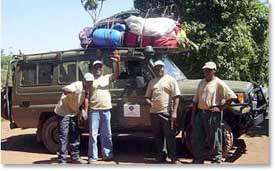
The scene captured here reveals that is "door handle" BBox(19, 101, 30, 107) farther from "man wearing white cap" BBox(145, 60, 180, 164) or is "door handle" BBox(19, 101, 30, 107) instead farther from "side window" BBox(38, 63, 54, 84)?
"man wearing white cap" BBox(145, 60, 180, 164)

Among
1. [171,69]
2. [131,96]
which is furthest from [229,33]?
[131,96]

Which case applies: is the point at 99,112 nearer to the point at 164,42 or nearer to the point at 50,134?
the point at 50,134

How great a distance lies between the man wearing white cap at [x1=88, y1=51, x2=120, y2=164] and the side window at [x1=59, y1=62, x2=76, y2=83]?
746mm

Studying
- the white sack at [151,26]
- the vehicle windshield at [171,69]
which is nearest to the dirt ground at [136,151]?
the vehicle windshield at [171,69]

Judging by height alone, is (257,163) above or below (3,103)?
below

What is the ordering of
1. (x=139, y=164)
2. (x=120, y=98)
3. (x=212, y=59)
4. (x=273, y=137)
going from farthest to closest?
1. (x=212, y=59)
2. (x=120, y=98)
3. (x=139, y=164)
4. (x=273, y=137)

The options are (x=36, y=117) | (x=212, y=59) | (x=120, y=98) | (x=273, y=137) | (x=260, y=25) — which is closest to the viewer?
(x=273, y=137)

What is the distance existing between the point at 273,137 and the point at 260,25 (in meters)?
4.88

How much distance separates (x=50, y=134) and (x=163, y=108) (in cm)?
231

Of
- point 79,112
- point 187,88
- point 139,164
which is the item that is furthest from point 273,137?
point 79,112

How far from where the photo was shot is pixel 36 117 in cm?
780

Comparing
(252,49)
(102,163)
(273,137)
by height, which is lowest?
(102,163)

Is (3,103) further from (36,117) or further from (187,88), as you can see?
(187,88)

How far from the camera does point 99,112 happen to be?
271 inches
